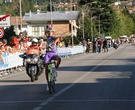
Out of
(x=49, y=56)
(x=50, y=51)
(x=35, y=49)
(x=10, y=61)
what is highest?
(x=50, y=51)

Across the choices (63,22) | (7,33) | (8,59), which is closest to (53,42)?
(8,59)

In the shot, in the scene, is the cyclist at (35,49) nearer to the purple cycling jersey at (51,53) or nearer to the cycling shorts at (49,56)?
the purple cycling jersey at (51,53)

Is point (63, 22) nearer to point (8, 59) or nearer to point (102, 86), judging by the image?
Answer: point (8, 59)

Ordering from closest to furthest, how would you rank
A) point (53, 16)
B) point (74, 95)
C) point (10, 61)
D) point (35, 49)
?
point (74, 95) → point (35, 49) → point (10, 61) → point (53, 16)

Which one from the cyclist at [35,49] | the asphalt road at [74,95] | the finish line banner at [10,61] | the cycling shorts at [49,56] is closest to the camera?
the asphalt road at [74,95]

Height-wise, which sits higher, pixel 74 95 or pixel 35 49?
pixel 35 49

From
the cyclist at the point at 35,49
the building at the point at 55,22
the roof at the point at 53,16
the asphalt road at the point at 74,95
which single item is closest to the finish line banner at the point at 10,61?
the cyclist at the point at 35,49

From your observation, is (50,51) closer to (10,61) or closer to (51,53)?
(51,53)

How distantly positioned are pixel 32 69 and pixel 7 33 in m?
78.6

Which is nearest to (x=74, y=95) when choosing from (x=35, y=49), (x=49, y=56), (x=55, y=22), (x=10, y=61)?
(x=49, y=56)

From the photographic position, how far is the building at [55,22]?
10925 cm

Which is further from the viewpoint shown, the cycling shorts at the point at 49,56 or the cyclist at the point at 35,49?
the cyclist at the point at 35,49

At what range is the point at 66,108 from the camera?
11617 mm

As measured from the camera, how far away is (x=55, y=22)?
113 meters
